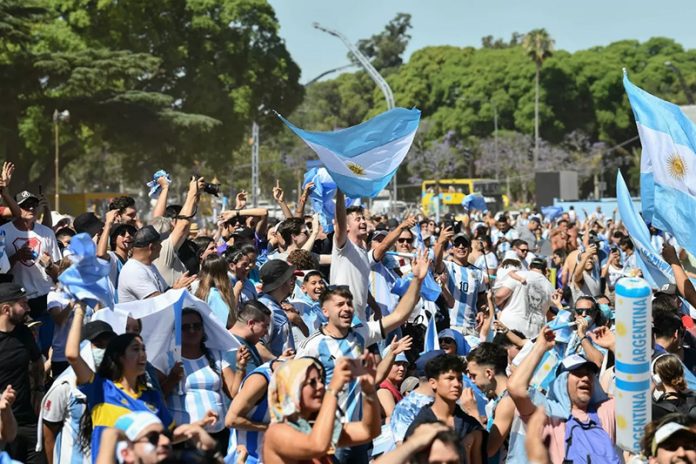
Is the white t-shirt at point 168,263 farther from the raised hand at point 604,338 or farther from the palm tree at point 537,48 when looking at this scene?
the palm tree at point 537,48

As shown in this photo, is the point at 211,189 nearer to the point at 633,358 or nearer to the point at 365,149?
the point at 365,149

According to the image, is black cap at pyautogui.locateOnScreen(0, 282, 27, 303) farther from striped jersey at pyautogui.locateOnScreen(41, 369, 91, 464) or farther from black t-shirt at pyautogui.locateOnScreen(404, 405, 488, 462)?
black t-shirt at pyautogui.locateOnScreen(404, 405, 488, 462)

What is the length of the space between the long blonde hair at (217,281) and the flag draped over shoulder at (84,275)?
6.13 ft

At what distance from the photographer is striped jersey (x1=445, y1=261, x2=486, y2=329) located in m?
11.3

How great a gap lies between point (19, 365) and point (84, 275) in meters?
1.55

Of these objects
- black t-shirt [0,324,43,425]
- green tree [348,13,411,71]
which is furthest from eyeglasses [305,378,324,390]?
green tree [348,13,411,71]

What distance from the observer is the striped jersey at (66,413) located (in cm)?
604

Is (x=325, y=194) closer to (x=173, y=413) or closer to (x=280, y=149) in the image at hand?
(x=173, y=413)

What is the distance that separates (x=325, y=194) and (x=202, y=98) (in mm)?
38396

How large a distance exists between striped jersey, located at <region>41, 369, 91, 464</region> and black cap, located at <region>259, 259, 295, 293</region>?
2375mm

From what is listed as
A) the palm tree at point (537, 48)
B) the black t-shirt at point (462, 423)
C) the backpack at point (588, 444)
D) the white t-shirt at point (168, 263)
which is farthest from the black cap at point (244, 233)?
the palm tree at point (537, 48)

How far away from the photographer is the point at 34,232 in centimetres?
960

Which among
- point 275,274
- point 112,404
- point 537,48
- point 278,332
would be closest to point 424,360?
point 278,332

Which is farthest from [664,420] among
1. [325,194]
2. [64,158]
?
[64,158]
